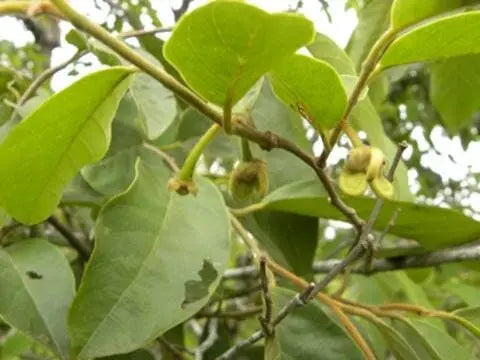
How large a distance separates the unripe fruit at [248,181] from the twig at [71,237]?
1.29 ft

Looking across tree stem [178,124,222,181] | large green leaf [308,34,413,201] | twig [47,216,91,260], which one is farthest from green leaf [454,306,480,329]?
twig [47,216,91,260]

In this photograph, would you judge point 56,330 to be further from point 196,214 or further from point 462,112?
point 462,112

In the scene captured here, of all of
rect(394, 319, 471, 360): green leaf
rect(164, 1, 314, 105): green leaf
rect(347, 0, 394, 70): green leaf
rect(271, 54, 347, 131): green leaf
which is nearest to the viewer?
rect(164, 1, 314, 105): green leaf

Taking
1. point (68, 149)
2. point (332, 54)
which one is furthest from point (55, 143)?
point (332, 54)

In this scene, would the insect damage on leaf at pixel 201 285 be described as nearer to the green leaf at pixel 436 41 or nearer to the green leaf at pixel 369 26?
the green leaf at pixel 436 41

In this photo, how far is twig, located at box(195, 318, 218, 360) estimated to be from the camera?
894mm

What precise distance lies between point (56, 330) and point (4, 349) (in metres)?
0.54

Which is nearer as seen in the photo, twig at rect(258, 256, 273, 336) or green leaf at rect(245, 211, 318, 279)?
twig at rect(258, 256, 273, 336)

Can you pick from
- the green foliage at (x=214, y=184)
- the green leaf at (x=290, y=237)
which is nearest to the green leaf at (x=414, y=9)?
the green foliage at (x=214, y=184)

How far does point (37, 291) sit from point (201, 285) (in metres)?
0.17

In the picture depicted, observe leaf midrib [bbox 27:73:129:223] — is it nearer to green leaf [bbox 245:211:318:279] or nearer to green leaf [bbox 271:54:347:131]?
green leaf [bbox 271:54:347:131]

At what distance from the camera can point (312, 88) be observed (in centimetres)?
60

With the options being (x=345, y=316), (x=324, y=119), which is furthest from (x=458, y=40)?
(x=345, y=316)

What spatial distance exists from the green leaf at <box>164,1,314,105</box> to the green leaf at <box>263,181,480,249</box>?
0.31 m
